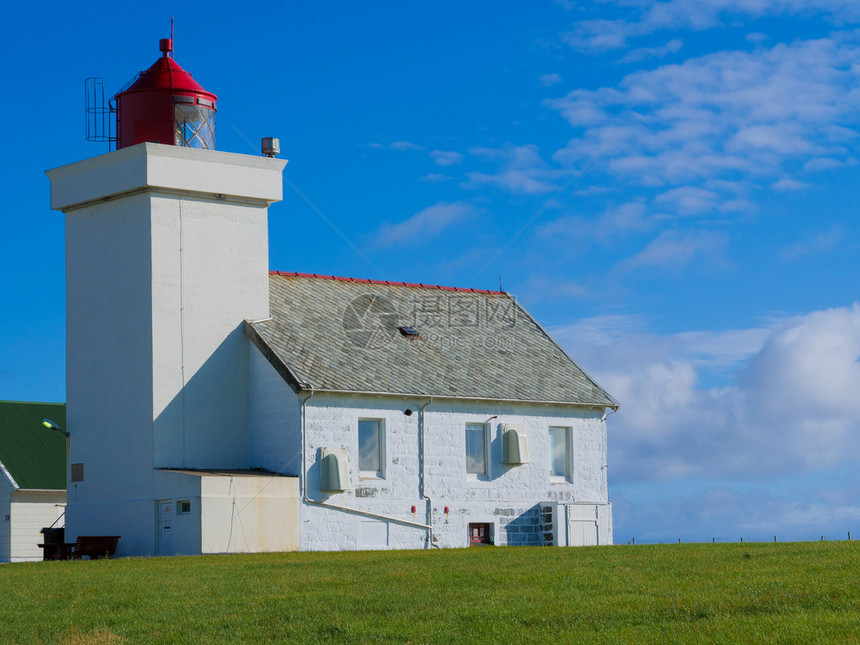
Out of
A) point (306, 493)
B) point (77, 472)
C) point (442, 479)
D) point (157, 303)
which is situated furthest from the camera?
point (77, 472)

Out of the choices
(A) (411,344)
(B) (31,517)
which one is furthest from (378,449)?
(B) (31,517)

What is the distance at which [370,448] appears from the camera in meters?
35.1

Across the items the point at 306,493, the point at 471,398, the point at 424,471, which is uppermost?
the point at 471,398

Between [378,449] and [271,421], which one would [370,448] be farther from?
[271,421]

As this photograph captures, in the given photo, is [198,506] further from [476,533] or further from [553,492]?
[553,492]

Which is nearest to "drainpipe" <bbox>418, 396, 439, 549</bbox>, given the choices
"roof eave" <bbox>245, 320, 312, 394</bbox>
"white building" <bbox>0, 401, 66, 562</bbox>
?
"roof eave" <bbox>245, 320, 312, 394</bbox>

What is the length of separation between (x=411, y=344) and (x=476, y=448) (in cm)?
412

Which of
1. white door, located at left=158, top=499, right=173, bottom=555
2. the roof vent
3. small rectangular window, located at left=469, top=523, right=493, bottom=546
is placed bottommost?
small rectangular window, located at left=469, top=523, right=493, bottom=546

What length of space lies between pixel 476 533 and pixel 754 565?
51.4ft

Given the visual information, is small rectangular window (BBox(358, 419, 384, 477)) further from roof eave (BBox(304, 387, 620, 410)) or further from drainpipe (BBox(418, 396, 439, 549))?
drainpipe (BBox(418, 396, 439, 549))

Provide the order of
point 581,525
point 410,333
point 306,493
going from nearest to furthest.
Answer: point 306,493 → point 581,525 → point 410,333

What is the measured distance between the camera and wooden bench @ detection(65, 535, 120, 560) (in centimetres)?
3406

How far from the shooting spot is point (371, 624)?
52.6 feet

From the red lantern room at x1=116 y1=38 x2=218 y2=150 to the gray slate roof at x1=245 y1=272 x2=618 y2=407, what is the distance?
5534 millimetres
